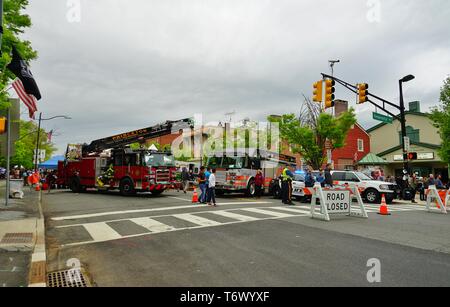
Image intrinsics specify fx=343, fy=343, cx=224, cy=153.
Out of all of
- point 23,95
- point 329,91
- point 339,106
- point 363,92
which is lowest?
point 23,95

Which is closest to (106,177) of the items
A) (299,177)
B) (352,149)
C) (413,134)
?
(299,177)

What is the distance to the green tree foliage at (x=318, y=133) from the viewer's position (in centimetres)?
2991

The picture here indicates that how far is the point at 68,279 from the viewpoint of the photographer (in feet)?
17.0

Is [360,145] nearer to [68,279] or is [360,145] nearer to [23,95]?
[23,95]

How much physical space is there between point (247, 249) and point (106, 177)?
15.9 metres

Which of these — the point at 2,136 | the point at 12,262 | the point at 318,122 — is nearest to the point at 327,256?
the point at 12,262

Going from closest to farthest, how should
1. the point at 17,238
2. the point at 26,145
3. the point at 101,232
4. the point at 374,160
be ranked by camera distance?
the point at 17,238
the point at 101,232
the point at 374,160
the point at 26,145

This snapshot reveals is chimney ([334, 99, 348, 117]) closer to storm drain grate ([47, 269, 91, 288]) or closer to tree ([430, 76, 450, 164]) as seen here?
Answer: tree ([430, 76, 450, 164])

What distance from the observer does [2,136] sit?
13.3 m

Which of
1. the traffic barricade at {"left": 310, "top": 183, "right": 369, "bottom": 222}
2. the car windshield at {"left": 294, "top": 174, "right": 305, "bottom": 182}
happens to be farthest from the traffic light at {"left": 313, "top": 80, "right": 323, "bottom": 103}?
the traffic barricade at {"left": 310, "top": 183, "right": 369, "bottom": 222}

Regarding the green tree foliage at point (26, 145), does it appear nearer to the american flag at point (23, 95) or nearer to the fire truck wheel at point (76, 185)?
the fire truck wheel at point (76, 185)

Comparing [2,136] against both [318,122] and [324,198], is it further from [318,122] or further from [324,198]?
[318,122]

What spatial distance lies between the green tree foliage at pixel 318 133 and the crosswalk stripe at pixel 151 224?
2199 cm

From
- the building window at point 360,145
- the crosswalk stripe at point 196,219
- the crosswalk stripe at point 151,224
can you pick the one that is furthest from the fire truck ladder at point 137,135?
the building window at point 360,145
